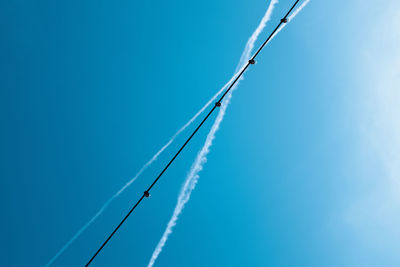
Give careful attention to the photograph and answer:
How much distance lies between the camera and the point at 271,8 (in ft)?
56.7

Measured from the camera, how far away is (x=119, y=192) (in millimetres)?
19375

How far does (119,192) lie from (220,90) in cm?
894

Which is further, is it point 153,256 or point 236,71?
point 153,256

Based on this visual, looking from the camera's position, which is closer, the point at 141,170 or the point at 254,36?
the point at 254,36

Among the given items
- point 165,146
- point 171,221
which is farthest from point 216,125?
point 171,221

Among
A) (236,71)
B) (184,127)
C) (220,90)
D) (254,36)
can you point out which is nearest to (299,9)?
(254,36)

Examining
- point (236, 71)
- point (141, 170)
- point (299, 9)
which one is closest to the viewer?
point (299, 9)

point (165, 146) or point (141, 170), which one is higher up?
point (165, 146)

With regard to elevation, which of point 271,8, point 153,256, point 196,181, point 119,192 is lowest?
point 153,256

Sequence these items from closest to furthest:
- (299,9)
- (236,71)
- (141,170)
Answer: (299,9) → (236,71) → (141,170)

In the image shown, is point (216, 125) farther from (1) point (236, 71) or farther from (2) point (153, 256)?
(2) point (153, 256)

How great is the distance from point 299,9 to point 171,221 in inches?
585

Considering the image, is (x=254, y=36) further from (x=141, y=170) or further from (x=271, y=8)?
(x=141, y=170)

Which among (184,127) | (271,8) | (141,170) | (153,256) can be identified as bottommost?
(153,256)
